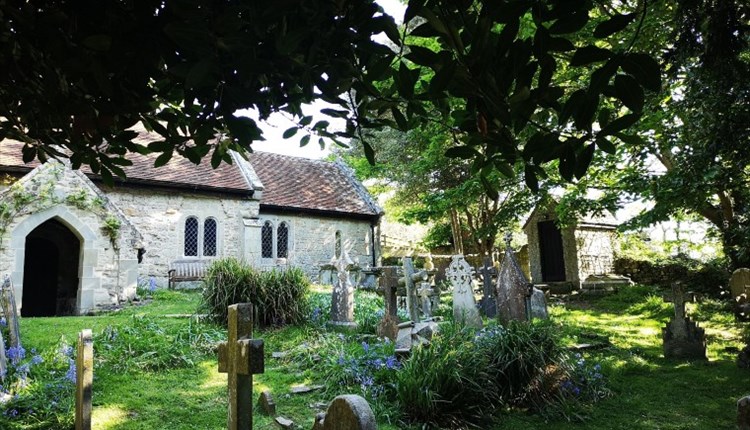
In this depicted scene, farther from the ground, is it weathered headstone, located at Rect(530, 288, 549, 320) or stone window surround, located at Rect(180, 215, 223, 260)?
stone window surround, located at Rect(180, 215, 223, 260)

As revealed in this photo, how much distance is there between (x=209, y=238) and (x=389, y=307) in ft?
36.1

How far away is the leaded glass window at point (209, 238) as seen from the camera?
691 inches

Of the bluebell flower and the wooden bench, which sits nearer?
the bluebell flower

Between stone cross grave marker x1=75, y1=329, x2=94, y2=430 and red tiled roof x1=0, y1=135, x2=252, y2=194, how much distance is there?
10338 mm

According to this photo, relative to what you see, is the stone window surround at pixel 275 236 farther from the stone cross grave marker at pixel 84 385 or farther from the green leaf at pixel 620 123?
the green leaf at pixel 620 123

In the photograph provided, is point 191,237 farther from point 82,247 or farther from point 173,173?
point 82,247

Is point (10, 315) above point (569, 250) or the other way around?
the other way around

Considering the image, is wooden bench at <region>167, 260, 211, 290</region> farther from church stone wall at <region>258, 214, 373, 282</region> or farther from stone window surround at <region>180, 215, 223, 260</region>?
church stone wall at <region>258, 214, 373, 282</region>

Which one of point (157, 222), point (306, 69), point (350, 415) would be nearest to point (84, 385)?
point (350, 415)

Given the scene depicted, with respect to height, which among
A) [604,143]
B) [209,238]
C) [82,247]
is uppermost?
[209,238]

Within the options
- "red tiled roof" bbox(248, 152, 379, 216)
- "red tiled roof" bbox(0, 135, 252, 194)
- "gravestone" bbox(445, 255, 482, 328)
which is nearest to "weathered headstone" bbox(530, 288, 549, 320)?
"gravestone" bbox(445, 255, 482, 328)

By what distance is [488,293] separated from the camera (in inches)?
519

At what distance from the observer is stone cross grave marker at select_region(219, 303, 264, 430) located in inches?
118

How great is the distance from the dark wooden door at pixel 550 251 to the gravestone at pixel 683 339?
43.4 feet
